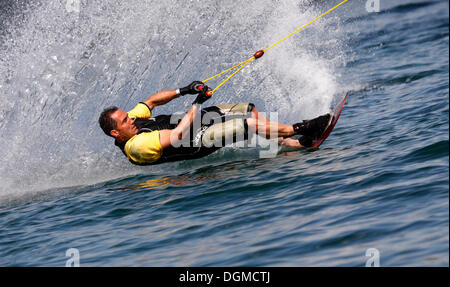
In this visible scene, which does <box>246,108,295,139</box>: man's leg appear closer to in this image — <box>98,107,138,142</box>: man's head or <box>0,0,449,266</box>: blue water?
<box>0,0,449,266</box>: blue water

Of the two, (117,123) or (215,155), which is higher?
(215,155)

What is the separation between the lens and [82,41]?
1105cm

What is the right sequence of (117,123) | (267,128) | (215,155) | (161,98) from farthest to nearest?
(215,155) < (161,98) < (267,128) < (117,123)

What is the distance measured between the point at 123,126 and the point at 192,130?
91cm

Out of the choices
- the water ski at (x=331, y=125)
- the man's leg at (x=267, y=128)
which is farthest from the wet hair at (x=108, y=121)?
the water ski at (x=331, y=125)

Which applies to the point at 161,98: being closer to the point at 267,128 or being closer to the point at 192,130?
the point at 192,130

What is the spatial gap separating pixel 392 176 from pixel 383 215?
1.09 m

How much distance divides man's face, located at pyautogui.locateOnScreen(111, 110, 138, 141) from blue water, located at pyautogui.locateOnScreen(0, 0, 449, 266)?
0.78m

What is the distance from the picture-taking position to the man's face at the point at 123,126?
26.6 ft

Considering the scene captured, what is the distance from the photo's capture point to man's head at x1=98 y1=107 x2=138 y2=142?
8.10 meters

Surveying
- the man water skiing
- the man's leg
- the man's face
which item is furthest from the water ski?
the man's face

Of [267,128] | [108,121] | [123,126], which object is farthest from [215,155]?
[108,121]

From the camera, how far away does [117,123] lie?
8086 mm

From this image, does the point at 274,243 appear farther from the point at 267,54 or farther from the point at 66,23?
the point at 66,23
